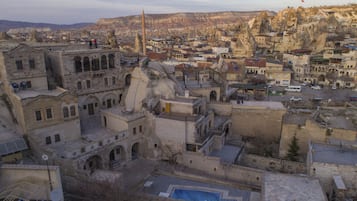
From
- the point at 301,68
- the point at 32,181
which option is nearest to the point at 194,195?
the point at 32,181

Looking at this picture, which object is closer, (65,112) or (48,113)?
(48,113)

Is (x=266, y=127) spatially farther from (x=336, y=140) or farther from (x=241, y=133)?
(x=336, y=140)

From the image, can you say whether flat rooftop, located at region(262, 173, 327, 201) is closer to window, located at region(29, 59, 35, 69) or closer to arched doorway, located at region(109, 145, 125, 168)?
arched doorway, located at region(109, 145, 125, 168)

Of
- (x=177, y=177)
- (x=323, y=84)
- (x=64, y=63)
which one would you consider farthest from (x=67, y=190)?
(x=323, y=84)

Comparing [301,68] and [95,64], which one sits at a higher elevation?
[95,64]

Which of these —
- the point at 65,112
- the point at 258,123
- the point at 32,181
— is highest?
the point at 65,112

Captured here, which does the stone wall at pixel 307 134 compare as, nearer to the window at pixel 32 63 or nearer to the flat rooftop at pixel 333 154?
the flat rooftop at pixel 333 154

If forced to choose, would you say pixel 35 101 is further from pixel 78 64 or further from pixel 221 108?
pixel 221 108
